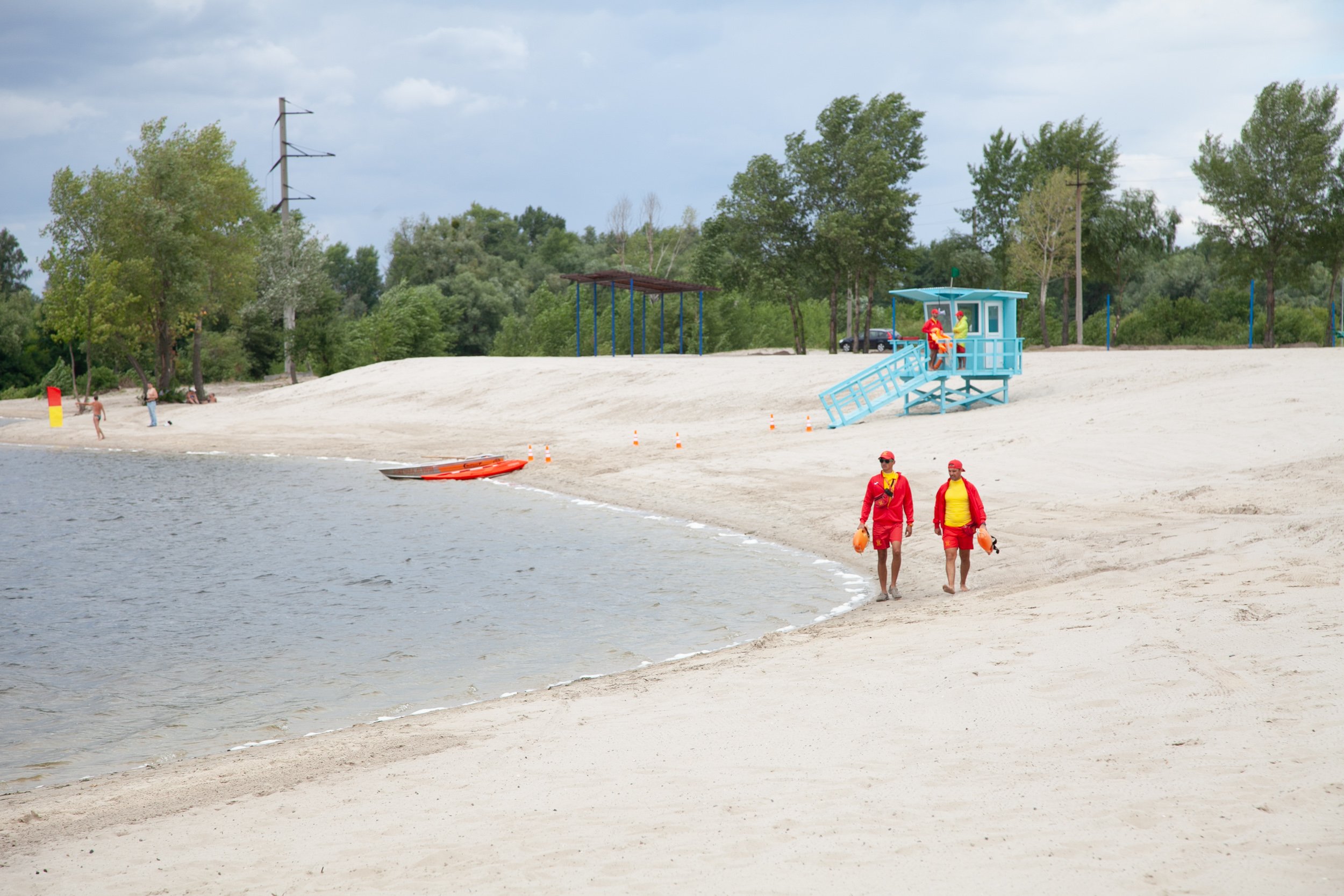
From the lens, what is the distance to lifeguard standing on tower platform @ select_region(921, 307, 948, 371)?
2727 cm

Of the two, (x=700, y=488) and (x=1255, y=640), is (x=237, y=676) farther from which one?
(x=700, y=488)

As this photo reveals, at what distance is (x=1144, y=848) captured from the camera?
482cm

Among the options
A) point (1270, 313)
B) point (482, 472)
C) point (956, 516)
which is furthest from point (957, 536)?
point (1270, 313)

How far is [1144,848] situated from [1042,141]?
196 ft

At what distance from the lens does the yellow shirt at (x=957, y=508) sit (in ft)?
39.0

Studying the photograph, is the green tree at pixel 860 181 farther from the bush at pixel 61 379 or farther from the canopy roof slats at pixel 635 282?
the bush at pixel 61 379

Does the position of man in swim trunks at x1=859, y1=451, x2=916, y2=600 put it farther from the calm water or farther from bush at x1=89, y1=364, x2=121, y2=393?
bush at x1=89, y1=364, x2=121, y2=393

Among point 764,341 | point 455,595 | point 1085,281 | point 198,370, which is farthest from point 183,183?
point 1085,281

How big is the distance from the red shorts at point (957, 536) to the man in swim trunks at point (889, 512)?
0.40 m

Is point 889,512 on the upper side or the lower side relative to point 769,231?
lower

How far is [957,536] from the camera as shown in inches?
472

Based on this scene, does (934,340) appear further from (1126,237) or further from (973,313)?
(1126,237)

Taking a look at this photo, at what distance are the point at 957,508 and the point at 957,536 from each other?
12.7 inches

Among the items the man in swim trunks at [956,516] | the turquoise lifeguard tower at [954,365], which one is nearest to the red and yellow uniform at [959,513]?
the man in swim trunks at [956,516]
